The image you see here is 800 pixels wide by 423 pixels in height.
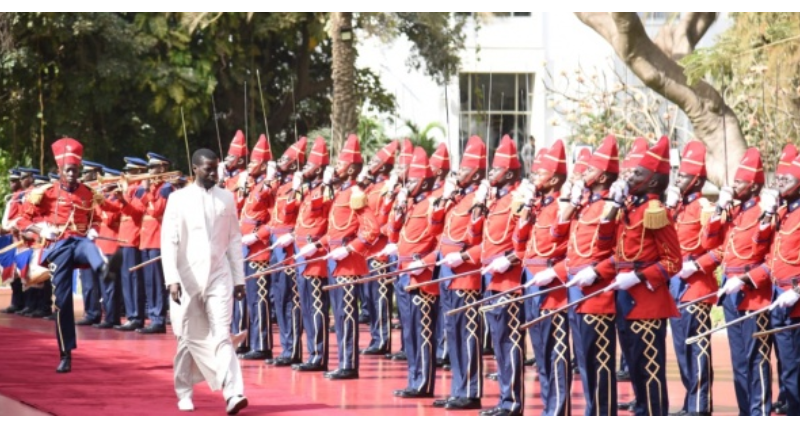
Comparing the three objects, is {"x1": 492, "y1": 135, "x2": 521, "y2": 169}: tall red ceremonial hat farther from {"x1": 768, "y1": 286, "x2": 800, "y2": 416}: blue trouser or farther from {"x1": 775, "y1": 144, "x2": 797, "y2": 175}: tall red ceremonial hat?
{"x1": 768, "y1": 286, "x2": 800, "y2": 416}: blue trouser

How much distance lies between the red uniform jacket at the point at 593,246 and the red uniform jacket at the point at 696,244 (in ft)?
4.92

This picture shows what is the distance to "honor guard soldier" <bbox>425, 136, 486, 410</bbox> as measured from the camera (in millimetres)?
11102

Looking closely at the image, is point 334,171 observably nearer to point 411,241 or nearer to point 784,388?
point 411,241

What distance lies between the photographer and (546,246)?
10.3m

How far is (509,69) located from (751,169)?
74.1ft

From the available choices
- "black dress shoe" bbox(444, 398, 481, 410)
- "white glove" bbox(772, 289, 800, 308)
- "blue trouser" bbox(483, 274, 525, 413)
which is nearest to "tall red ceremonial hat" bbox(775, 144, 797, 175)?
"white glove" bbox(772, 289, 800, 308)

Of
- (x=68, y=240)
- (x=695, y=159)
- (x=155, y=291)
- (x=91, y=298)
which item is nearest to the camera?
(x=695, y=159)

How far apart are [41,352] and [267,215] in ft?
8.21

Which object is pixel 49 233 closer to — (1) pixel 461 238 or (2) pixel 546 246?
(1) pixel 461 238

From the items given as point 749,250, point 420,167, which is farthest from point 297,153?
point 749,250

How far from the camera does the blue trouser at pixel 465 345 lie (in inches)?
437

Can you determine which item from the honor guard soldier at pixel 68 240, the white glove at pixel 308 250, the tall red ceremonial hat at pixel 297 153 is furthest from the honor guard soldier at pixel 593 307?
the tall red ceremonial hat at pixel 297 153

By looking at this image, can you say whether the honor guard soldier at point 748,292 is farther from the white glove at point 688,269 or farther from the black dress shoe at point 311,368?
the black dress shoe at point 311,368

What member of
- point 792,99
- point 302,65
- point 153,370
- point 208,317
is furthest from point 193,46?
point 208,317
